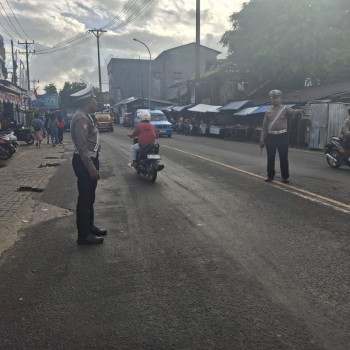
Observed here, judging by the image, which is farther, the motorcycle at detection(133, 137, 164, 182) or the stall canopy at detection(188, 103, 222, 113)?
the stall canopy at detection(188, 103, 222, 113)

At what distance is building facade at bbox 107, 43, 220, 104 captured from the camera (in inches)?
2714

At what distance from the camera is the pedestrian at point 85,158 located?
16.5 feet

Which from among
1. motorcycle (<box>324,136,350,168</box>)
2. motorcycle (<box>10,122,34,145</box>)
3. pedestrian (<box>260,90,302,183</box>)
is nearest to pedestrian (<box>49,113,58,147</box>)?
motorcycle (<box>10,122,34,145</box>)

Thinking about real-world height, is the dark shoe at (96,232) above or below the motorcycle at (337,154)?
below

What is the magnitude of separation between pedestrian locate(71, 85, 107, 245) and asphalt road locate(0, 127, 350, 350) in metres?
0.29

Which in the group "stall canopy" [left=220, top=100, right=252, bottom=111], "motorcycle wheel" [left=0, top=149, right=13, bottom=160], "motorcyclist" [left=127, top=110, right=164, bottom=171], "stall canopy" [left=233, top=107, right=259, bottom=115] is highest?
"stall canopy" [left=220, top=100, right=252, bottom=111]

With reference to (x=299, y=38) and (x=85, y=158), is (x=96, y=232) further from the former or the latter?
(x=299, y=38)

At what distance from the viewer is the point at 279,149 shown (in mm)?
9156

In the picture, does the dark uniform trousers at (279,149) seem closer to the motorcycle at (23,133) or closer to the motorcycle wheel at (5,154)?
the motorcycle wheel at (5,154)

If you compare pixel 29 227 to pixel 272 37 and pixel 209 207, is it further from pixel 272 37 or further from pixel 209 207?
pixel 272 37

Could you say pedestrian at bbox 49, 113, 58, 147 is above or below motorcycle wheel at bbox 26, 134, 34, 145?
above

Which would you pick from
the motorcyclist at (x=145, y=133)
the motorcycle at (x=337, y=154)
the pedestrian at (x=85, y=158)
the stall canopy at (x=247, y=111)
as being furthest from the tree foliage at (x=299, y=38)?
the pedestrian at (x=85, y=158)

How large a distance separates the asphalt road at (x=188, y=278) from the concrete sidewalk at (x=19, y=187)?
0.34 metres

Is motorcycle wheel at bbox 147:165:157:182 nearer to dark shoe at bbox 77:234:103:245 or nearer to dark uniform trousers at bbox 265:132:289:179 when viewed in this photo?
dark uniform trousers at bbox 265:132:289:179
